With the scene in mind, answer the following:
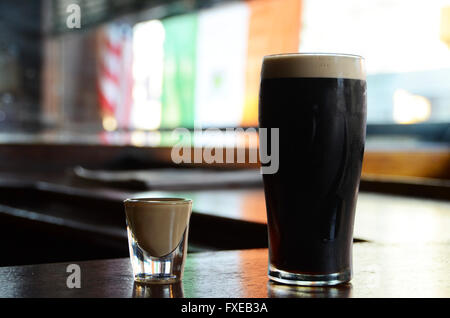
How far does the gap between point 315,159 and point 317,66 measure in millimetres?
94

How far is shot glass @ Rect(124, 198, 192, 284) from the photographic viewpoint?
27.5 inches

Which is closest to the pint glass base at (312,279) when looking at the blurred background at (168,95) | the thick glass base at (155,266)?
the thick glass base at (155,266)

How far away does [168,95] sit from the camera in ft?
18.5

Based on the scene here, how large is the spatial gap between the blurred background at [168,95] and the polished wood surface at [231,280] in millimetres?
429

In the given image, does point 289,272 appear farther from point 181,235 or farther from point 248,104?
point 248,104

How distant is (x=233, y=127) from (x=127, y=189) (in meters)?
2.72

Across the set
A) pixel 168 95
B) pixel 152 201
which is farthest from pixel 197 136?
pixel 152 201

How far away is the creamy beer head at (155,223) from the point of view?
0.70 meters

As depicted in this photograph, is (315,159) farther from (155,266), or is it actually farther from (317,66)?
(155,266)

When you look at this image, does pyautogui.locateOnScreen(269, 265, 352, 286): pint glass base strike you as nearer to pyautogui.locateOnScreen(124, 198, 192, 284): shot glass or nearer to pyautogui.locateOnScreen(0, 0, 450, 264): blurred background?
pyautogui.locateOnScreen(124, 198, 192, 284): shot glass

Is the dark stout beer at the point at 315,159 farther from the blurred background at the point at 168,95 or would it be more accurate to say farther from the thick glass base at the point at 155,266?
the blurred background at the point at 168,95

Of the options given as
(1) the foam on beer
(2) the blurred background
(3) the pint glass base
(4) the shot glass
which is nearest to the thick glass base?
(4) the shot glass

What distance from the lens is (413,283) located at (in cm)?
68

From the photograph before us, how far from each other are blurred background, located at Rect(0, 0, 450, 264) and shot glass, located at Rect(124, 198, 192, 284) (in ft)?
1.68
